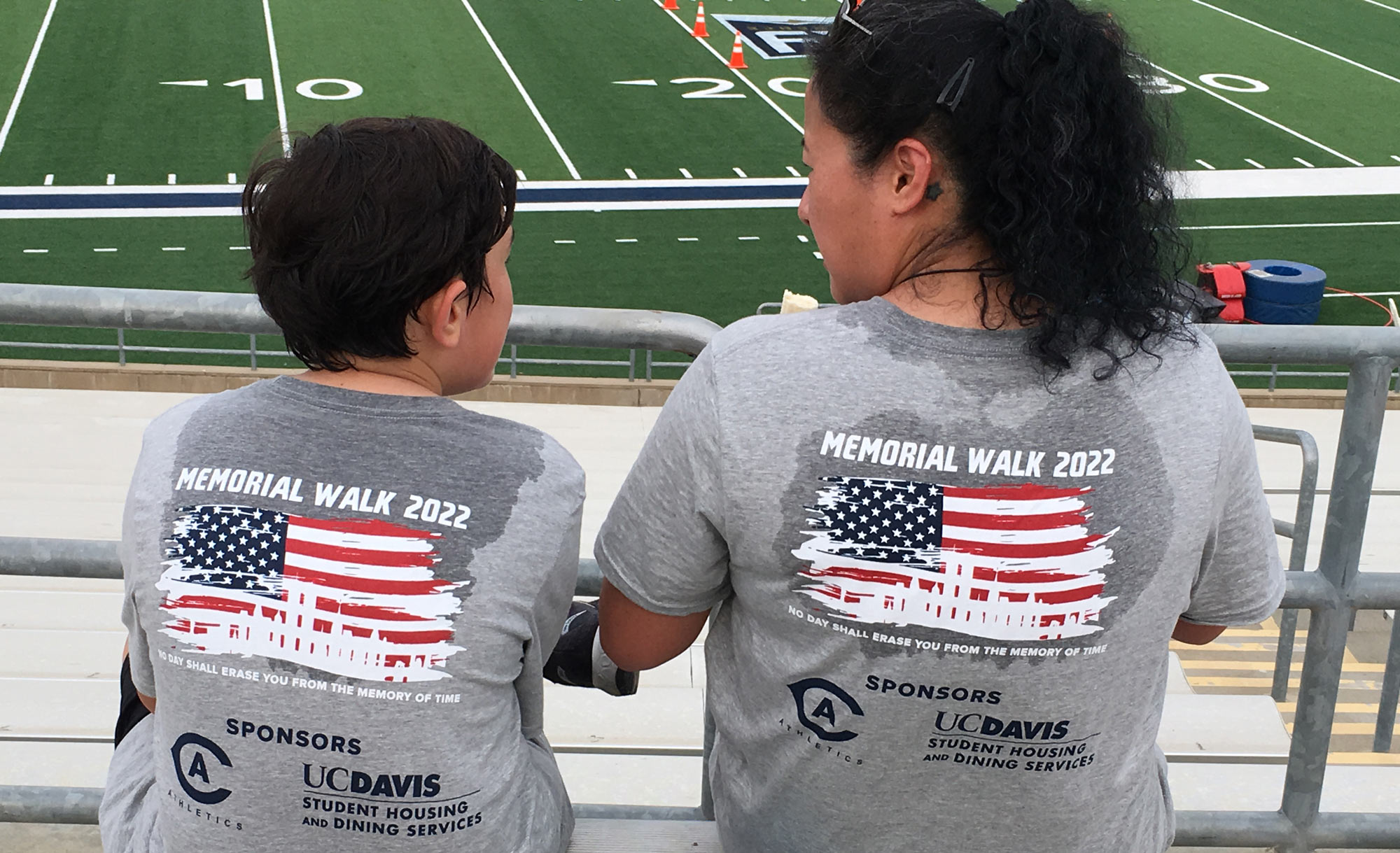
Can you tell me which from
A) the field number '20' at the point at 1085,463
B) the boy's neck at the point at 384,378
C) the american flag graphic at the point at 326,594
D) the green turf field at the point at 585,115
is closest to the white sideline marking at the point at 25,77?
the green turf field at the point at 585,115

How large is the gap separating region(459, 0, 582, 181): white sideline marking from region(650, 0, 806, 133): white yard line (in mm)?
1419

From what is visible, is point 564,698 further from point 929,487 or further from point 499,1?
point 499,1

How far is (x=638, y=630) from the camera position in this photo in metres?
A: 1.67

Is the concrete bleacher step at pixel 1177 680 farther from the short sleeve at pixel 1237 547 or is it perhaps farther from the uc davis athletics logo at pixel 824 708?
the uc davis athletics logo at pixel 824 708

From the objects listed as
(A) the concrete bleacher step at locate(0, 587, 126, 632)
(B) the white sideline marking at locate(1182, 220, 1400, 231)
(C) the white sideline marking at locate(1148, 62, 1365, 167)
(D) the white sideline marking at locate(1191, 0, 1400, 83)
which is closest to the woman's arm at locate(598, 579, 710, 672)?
(A) the concrete bleacher step at locate(0, 587, 126, 632)

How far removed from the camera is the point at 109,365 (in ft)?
41.7

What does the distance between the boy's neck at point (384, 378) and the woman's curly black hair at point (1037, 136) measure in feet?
1.84

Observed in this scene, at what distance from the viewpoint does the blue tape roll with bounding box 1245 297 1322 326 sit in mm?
14172

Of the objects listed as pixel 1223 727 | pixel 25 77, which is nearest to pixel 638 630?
pixel 1223 727

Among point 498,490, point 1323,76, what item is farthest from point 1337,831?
point 1323,76

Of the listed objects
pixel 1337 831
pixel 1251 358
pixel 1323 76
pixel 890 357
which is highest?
pixel 890 357

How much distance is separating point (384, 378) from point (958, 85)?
2.36ft

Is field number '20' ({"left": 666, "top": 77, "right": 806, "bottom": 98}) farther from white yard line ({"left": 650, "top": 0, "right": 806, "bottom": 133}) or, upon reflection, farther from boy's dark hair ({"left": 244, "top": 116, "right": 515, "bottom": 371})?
boy's dark hair ({"left": 244, "top": 116, "right": 515, "bottom": 371})

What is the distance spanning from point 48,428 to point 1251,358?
1156 centimetres
